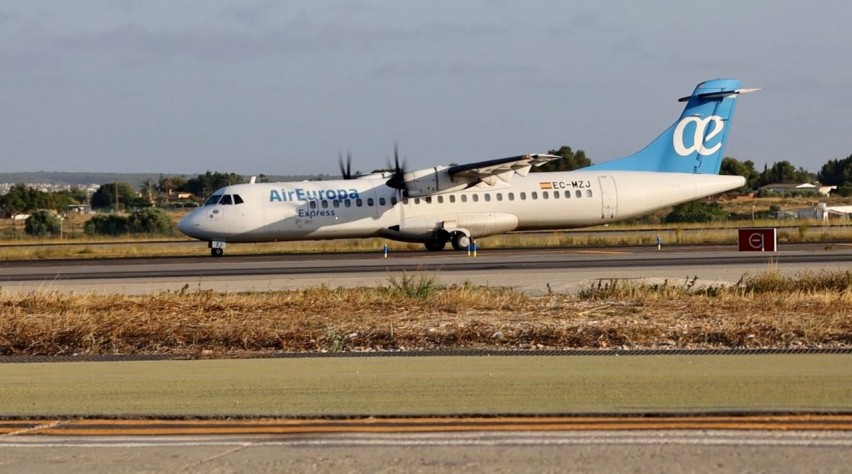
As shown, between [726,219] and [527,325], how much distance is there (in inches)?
2046

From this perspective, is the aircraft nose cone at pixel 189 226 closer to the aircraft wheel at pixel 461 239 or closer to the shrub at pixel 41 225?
the aircraft wheel at pixel 461 239

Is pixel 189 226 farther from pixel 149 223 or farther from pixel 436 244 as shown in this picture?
pixel 149 223

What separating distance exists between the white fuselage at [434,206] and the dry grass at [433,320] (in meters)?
17.8

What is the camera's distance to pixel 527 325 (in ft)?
47.2

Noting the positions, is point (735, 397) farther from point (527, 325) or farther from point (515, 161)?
point (515, 161)

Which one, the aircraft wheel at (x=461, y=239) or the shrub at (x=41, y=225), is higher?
the shrub at (x=41, y=225)

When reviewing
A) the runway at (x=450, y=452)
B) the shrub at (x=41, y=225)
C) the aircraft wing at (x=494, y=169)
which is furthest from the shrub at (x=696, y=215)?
the runway at (x=450, y=452)

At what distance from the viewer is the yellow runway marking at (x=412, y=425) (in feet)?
24.4

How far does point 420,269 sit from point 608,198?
14719 mm

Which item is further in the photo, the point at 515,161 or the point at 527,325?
the point at 515,161

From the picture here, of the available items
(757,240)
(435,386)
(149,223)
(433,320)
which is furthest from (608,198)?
(149,223)

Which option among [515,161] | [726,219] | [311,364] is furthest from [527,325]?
[726,219]

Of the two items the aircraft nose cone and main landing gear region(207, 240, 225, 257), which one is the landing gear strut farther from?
the aircraft nose cone

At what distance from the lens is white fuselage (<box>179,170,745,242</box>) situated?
38.1 metres
